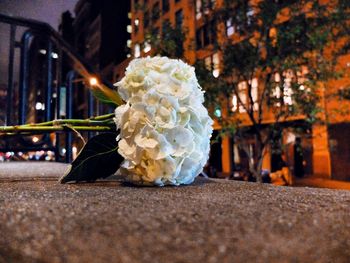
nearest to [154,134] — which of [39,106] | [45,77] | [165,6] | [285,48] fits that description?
[45,77]

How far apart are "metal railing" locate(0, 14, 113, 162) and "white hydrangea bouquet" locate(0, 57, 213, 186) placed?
187 cm

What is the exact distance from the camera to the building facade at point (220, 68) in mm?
9008

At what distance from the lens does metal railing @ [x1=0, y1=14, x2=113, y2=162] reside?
308 centimetres

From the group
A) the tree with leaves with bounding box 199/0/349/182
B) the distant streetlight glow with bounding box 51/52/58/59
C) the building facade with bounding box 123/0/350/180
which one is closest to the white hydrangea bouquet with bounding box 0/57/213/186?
the building facade with bounding box 123/0/350/180

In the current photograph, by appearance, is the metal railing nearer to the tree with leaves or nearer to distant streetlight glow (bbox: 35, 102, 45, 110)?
distant streetlight glow (bbox: 35, 102, 45, 110)

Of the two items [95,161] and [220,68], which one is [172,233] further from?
[220,68]

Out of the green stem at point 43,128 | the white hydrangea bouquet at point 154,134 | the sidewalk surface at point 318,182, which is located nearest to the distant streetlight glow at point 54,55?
the green stem at point 43,128

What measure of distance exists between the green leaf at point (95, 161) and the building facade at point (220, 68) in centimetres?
132

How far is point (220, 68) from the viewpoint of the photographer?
29.9 feet

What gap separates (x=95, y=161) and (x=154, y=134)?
10.2 inches

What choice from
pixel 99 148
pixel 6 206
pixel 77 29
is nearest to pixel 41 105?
pixel 99 148

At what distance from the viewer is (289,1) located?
322 inches

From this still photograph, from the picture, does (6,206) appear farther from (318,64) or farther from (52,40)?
(318,64)

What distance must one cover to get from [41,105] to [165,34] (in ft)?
18.9
